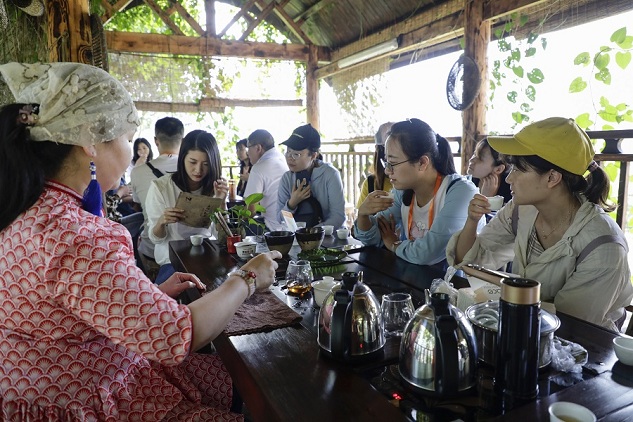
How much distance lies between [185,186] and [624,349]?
253 cm

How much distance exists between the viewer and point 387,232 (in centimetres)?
232

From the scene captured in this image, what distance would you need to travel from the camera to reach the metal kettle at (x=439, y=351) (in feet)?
2.99

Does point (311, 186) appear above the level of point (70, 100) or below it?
below

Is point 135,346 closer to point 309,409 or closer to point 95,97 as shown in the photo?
point 309,409

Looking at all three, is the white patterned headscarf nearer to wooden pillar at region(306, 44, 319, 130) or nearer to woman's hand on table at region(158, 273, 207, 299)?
woman's hand on table at region(158, 273, 207, 299)

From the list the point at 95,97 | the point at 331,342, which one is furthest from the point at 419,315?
the point at 95,97

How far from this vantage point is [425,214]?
2.34 meters

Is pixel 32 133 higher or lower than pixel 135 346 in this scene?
higher

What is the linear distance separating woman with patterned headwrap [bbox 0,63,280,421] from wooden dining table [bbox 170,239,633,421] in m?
0.16

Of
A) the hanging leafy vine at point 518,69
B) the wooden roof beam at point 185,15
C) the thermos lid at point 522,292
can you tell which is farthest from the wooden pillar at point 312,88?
the thermos lid at point 522,292

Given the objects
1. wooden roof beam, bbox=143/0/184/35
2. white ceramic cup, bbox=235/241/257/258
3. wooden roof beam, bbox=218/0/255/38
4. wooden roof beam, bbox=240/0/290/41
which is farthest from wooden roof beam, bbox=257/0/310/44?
white ceramic cup, bbox=235/241/257/258

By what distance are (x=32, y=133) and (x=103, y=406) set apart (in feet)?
2.32

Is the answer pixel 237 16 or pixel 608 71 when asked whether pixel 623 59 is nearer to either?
pixel 608 71

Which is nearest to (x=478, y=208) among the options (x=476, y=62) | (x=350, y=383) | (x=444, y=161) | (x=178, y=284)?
(x=444, y=161)
